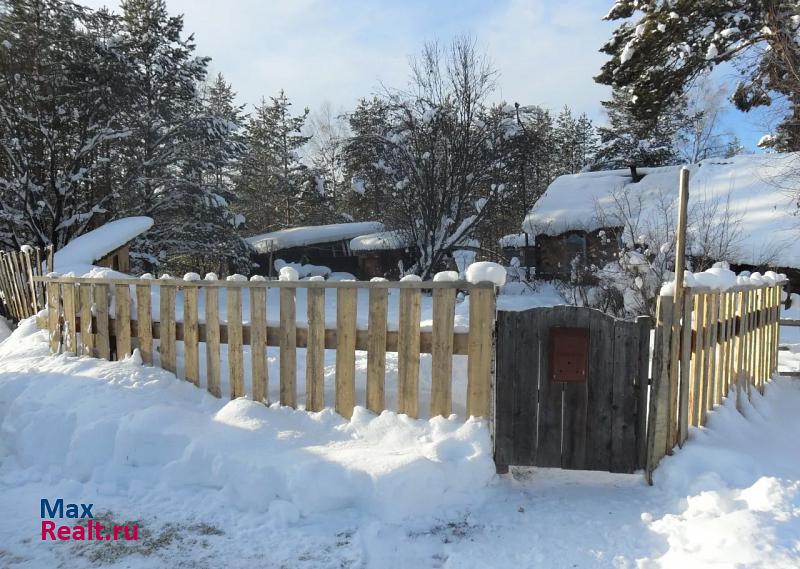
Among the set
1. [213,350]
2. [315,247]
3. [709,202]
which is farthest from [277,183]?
[213,350]

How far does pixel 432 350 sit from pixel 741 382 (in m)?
3.42

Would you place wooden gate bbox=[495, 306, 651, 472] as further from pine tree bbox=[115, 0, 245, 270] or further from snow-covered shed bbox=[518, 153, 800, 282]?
pine tree bbox=[115, 0, 245, 270]

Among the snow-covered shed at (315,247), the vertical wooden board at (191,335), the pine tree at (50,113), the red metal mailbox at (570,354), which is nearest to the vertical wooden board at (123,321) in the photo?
the vertical wooden board at (191,335)

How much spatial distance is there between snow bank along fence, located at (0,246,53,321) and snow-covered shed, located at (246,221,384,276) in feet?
48.1

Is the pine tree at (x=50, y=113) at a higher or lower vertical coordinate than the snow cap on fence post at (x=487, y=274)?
higher

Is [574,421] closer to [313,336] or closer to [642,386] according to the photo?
[642,386]

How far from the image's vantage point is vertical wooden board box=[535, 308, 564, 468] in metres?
→ 3.98

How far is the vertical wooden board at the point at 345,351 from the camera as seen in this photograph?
4.43 m

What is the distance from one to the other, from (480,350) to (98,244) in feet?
33.9

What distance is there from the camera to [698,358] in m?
A: 4.27

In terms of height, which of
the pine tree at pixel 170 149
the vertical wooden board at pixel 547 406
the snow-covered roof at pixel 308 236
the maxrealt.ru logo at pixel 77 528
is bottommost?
the maxrealt.ru logo at pixel 77 528

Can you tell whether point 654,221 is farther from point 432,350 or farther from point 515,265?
point 432,350

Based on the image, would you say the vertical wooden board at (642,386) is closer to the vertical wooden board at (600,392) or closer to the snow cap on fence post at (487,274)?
the vertical wooden board at (600,392)

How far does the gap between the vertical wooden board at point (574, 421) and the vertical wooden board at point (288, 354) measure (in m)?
2.20
